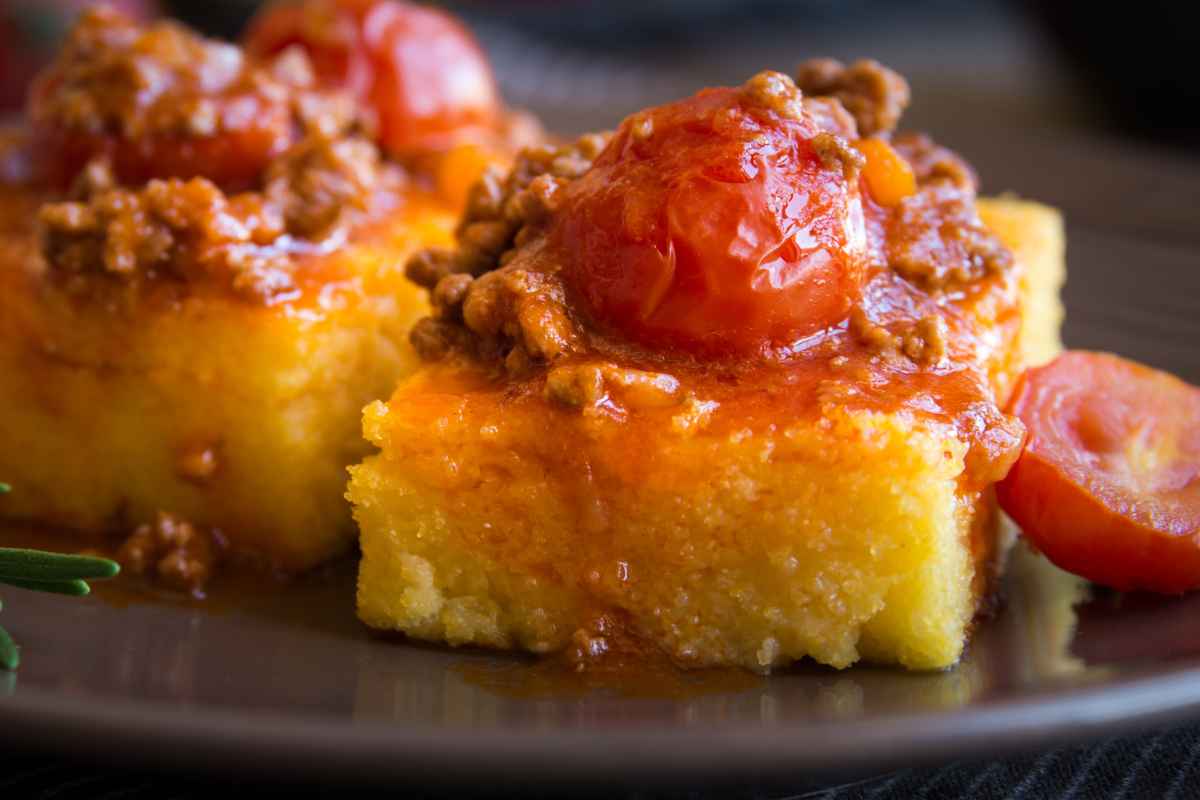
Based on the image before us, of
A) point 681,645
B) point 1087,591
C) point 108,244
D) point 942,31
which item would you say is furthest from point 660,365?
point 942,31

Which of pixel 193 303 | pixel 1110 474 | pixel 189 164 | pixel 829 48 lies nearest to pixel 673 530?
pixel 1110 474

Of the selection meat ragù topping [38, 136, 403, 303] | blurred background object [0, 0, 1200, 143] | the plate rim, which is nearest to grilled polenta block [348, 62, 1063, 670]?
the plate rim

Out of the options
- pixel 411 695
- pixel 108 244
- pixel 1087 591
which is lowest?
pixel 411 695

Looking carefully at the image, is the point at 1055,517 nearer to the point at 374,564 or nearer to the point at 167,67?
the point at 374,564

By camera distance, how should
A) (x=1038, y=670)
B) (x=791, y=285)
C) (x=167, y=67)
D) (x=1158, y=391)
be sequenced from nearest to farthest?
(x=1038, y=670), (x=791, y=285), (x=1158, y=391), (x=167, y=67)

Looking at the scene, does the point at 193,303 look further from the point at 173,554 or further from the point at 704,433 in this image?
the point at 704,433

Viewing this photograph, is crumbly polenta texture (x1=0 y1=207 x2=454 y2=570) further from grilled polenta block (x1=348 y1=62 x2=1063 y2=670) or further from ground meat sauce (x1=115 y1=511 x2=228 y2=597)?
grilled polenta block (x1=348 y1=62 x2=1063 y2=670)
